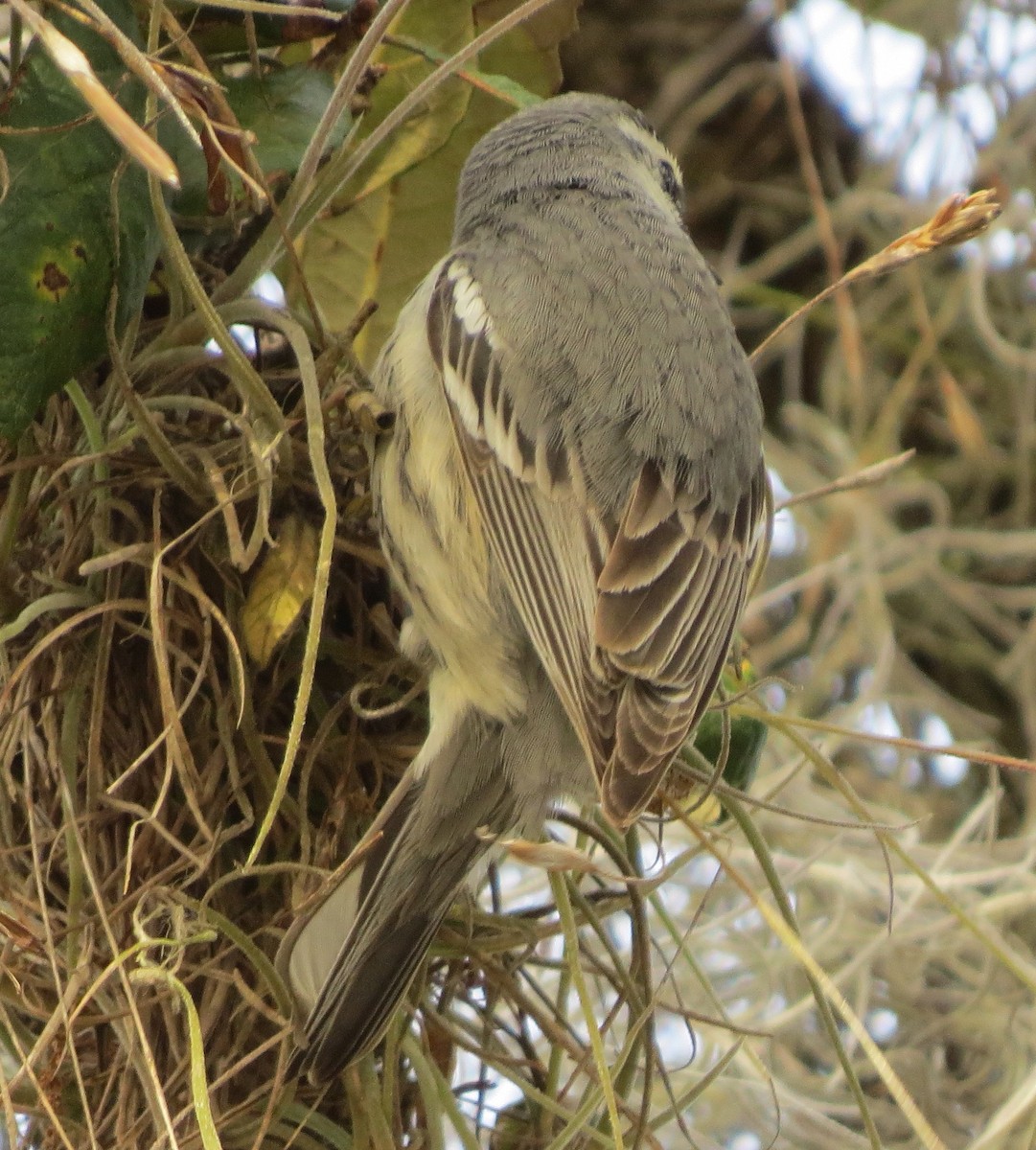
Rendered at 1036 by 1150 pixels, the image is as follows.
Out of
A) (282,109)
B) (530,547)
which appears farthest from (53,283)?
(530,547)

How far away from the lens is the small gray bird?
3.71ft

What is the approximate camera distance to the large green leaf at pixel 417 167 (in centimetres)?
138

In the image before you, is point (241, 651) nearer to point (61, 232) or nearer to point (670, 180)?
point (61, 232)

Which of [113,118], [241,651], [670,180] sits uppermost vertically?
[113,118]

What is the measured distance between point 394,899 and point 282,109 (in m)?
0.61

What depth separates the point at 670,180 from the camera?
1.67 metres

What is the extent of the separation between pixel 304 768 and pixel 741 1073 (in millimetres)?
854

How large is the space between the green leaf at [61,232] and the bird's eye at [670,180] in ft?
2.18

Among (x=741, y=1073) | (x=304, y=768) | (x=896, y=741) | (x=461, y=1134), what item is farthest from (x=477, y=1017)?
(x=741, y=1073)

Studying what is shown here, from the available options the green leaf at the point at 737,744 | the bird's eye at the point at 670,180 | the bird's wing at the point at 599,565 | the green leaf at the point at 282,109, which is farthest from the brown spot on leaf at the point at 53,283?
the bird's eye at the point at 670,180

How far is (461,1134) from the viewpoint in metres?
1.17

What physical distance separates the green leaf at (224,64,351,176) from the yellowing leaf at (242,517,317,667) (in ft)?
0.93

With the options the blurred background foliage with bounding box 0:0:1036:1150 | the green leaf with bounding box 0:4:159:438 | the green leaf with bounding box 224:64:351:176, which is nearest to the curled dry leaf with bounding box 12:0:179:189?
the blurred background foliage with bounding box 0:0:1036:1150

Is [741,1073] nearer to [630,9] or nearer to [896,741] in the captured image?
[896,741]
